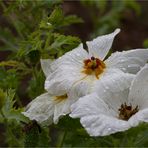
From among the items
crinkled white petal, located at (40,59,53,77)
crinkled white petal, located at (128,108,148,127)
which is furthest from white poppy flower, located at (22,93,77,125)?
crinkled white petal, located at (128,108,148,127)

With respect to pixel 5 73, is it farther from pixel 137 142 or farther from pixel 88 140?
pixel 137 142

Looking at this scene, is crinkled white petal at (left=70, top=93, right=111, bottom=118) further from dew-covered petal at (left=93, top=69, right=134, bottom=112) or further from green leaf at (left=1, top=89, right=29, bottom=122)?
green leaf at (left=1, top=89, right=29, bottom=122)

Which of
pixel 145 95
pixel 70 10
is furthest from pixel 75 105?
pixel 70 10

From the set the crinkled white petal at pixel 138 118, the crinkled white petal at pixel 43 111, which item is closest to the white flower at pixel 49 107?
the crinkled white petal at pixel 43 111

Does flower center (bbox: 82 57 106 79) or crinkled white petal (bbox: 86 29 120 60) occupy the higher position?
crinkled white petal (bbox: 86 29 120 60)

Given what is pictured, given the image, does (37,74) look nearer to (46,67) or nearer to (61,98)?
(46,67)

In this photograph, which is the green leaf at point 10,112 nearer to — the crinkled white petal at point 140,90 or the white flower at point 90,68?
the white flower at point 90,68

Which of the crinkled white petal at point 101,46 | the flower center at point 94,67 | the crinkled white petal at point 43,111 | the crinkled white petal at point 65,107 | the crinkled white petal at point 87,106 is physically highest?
the crinkled white petal at point 101,46

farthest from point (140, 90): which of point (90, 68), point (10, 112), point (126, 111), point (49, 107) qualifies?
point (10, 112)
